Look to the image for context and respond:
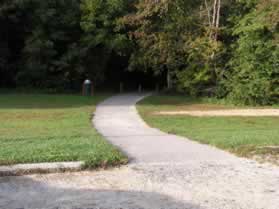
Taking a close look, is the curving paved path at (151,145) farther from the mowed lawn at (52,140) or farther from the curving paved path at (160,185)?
the mowed lawn at (52,140)

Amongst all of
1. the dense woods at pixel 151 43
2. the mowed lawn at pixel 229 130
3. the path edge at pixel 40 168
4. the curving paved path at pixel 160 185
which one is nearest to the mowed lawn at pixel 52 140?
the path edge at pixel 40 168

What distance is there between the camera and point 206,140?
35.8 ft

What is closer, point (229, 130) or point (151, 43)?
point (229, 130)

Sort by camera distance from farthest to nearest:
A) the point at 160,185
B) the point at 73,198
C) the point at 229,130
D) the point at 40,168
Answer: the point at 229,130
the point at 40,168
the point at 160,185
the point at 73,198

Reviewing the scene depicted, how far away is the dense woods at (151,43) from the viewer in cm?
2672

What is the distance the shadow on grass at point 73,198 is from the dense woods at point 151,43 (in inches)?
765

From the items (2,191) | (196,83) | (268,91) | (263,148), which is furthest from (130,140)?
(196,83)

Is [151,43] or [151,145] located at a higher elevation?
[151,43]

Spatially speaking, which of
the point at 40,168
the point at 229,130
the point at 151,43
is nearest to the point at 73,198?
the point at 40,168

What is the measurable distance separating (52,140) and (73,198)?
475 centimetres

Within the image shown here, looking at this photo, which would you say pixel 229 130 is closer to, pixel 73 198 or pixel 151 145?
pixel 151 145

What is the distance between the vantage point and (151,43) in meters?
30.4

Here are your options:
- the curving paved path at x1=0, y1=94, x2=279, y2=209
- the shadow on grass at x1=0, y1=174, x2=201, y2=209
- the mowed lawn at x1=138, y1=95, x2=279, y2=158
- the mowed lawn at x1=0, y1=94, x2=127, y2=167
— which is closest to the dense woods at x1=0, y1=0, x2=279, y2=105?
the mowed lawn at x1=138, y1=95, x2=279, y2=158

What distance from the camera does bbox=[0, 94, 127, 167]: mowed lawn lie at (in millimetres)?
8086
